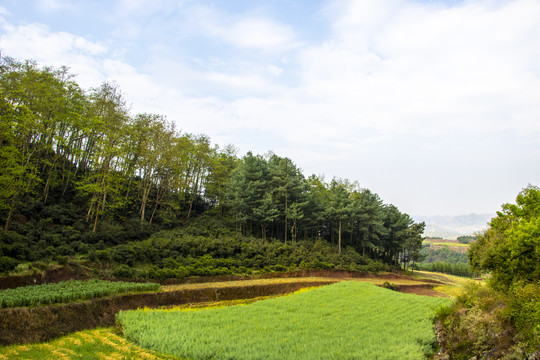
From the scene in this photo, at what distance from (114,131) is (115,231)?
29.0 feet

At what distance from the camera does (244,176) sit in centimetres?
3503

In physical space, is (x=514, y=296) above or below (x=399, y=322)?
above

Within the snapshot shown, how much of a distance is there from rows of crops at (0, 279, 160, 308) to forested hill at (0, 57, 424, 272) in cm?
343

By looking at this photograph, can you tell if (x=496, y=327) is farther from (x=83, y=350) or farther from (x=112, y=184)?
(x=112, y=184)

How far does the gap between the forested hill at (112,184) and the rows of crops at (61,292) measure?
343cm

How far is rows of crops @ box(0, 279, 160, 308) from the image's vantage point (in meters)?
11.0

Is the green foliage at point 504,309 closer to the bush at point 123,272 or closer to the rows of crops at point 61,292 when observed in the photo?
the rows of crops at point 61,292

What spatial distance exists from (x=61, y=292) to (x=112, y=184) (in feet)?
51.3

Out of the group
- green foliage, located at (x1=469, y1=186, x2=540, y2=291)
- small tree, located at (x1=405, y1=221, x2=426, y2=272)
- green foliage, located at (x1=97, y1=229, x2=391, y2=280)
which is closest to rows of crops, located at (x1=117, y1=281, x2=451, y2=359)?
green foliage, located at (x1=469, y1=186, x2=540, y2=291)

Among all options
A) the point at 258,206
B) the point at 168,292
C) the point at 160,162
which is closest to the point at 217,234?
the point at 258,206

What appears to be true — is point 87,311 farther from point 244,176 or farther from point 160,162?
point 244,176

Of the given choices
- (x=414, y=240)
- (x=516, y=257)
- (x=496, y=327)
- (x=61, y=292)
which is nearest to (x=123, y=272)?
(x=61, y=292)

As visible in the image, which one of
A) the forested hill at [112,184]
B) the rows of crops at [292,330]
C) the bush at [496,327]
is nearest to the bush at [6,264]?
the forested hill at [112,184]

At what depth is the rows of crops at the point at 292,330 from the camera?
8945 millimetres
